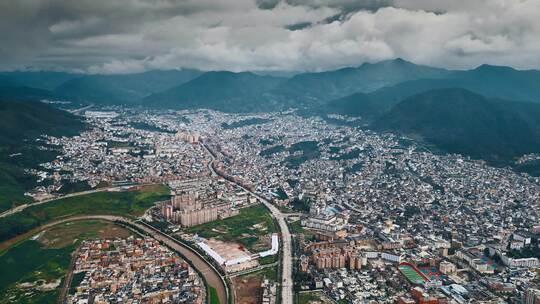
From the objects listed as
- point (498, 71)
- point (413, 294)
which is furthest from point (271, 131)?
point (498, 71)

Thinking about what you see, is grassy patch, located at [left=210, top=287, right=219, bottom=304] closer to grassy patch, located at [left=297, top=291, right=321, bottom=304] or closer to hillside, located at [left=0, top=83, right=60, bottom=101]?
grassy patch, located at [left=297, top=291, right=321, bottom=304]

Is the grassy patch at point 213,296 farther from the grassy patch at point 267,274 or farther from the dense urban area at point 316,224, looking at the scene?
the grassy patch at point 267,274

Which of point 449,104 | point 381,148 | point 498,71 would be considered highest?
point 498,71

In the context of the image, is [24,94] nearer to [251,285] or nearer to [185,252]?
[185,252]

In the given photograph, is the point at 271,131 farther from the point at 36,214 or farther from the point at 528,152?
the point at 36,214

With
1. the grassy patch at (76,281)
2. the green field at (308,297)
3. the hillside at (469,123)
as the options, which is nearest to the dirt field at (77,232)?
the grassy patch at (76,281)

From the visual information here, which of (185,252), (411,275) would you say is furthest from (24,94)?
(411,275)

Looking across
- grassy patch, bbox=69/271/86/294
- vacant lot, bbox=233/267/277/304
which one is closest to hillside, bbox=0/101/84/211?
grassy patch, bbox=69/271/86/294
